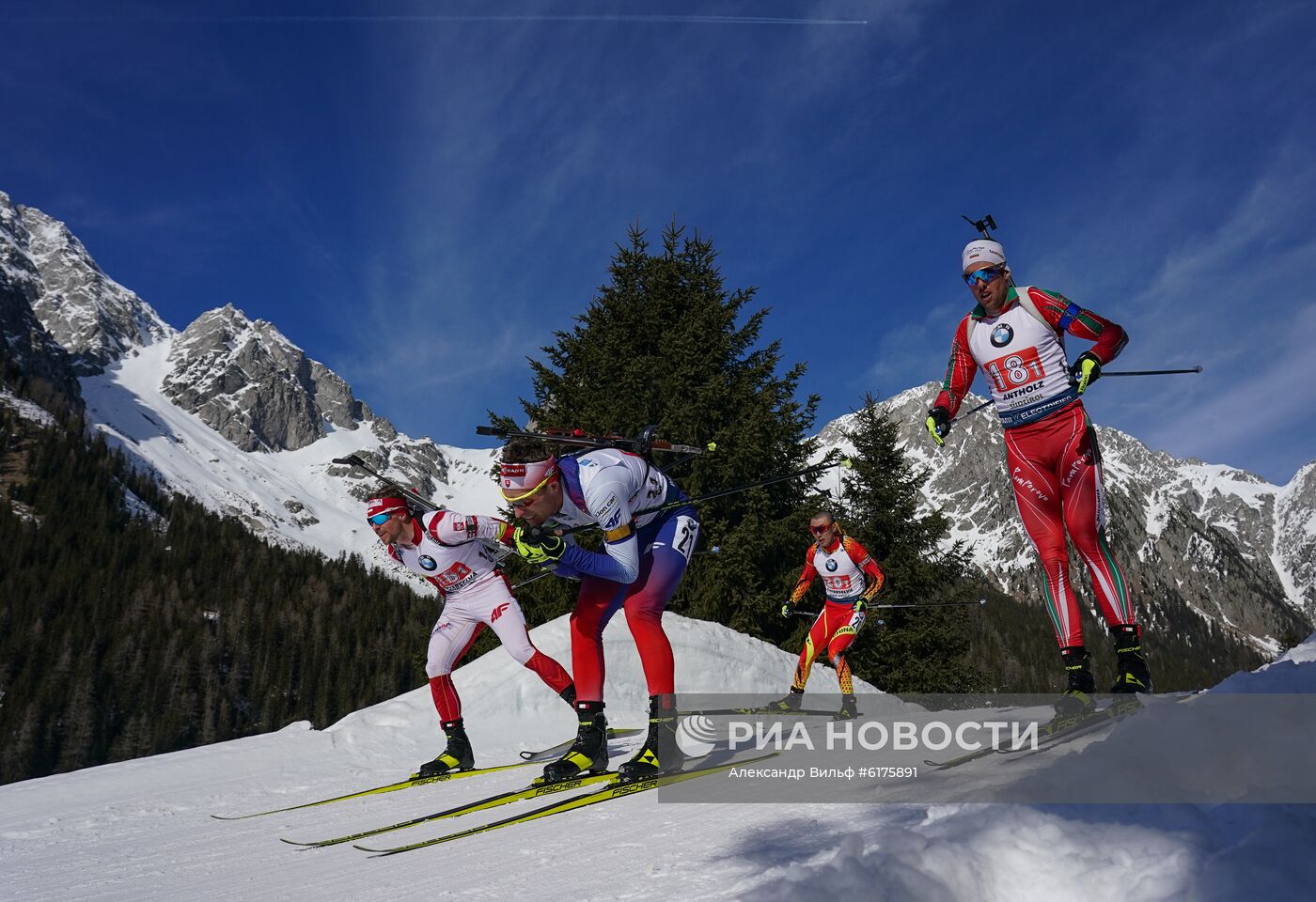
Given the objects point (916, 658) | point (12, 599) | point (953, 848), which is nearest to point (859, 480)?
point (916, 658)

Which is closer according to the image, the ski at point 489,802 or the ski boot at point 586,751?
the ski at point 489,802

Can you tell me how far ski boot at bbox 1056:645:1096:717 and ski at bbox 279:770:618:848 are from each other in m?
2.68

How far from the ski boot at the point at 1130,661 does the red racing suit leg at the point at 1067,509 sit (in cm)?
6

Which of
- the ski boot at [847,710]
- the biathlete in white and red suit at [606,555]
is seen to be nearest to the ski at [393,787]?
the biathlete in white and red suit at [606,555]

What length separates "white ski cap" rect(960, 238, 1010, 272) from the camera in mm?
5070

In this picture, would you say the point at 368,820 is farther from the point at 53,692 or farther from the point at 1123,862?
the point at 53,692

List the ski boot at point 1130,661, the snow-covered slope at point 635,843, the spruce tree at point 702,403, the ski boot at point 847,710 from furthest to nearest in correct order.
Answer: the spruce tree at point 702,403
the ski boot at point 847,710
the ski boot at point 1130,661
the snow-covered slope at point 635,843

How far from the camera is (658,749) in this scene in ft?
16.7

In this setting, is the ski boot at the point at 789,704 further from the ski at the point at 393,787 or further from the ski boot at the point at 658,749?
the ski boot at the point at 658,749

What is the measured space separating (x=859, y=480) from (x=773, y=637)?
5.62m

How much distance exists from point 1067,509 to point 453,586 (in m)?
4.90

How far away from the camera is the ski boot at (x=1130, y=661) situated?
14.9ft

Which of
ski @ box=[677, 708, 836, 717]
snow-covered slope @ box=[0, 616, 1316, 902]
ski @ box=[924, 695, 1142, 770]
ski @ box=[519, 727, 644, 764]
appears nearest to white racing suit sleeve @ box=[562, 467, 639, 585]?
snow-covered slope @ box=[0, 616, 1316, 902]

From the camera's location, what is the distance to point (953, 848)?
2.01 m
